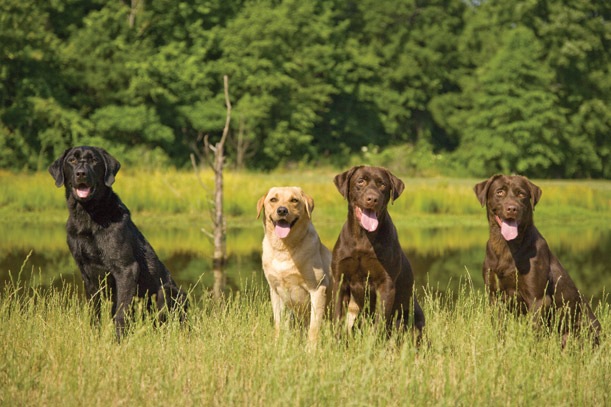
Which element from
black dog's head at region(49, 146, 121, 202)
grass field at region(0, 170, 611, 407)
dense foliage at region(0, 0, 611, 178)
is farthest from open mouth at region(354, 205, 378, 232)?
dense foliage at region(0, 0, 611, 178)

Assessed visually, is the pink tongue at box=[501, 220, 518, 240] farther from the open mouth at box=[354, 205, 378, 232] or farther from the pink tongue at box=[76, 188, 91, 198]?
the pink tongue at box=[76, 188, 91, 198]

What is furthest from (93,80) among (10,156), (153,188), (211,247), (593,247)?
(593,247)

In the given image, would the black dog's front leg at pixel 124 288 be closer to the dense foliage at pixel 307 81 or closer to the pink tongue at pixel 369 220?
the pink tongue at pixel 369 220

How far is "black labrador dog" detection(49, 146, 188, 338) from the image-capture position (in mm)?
6242

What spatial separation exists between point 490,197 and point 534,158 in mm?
37230

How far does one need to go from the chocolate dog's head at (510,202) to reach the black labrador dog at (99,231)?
9.54 ft

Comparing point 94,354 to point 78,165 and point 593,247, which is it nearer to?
Result: point 78,165

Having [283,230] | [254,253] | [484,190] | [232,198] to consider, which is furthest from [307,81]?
[283,230]

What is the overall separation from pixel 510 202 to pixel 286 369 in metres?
2.35

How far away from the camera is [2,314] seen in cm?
675

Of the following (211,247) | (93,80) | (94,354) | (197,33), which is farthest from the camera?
(197,33)

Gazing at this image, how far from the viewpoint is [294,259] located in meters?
6.38

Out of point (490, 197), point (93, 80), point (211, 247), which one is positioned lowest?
point (211, 247)

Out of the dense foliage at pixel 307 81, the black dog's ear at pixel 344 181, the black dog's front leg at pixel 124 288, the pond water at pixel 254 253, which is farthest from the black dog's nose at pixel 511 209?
the dense foliage at pixel 307 81
